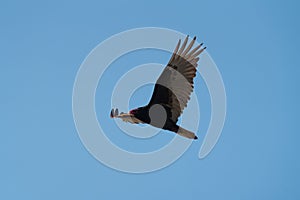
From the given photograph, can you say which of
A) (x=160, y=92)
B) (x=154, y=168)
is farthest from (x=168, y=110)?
(x=154, y=168)

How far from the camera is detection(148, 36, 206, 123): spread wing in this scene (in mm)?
6621

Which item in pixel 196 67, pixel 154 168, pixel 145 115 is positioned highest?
pixel 196 67

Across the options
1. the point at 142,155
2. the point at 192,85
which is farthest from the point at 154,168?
the point at 192,85

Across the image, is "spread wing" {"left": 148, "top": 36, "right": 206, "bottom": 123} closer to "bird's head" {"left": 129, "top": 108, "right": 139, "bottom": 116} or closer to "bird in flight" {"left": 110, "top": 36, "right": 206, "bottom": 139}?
Result: "bird in flight" {"left": 110, "top": 36, "right": 206, "bottom": 139}

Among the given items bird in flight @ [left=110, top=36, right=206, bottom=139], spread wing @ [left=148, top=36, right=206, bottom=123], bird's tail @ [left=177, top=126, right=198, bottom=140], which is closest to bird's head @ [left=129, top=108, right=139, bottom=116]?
bird in flight @ [left=110, top=36, right=206, bottom=139]

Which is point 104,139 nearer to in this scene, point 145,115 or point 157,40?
point 145,115

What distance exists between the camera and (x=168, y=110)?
6910 millimetres

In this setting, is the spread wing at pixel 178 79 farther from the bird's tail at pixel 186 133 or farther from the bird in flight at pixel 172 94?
the bird's tail at pixel 186 133

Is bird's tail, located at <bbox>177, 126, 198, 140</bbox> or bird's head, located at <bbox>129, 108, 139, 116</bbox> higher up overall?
bird's head, located at <bbox>129, 108, 139, 116</bbox>

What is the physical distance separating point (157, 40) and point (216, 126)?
1.27 metres

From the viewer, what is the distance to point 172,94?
22.3ft

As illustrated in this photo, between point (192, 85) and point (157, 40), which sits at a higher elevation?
point (157, 40)

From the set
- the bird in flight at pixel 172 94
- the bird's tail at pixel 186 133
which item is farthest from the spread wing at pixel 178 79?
the bird's tail at pixel 186 133

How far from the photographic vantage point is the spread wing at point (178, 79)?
6621 mm
